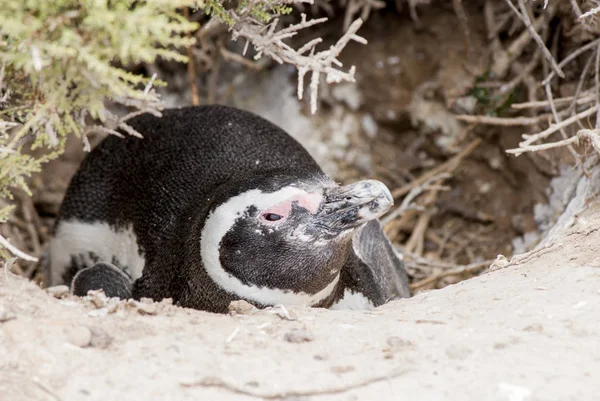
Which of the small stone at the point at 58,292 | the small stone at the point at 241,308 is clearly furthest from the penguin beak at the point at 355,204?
the small stone at the point at 58,292

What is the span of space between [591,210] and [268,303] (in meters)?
1.53

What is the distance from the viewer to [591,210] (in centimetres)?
347

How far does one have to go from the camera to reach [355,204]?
288cm

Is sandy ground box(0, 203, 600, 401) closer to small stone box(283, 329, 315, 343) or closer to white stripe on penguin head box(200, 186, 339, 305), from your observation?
small stone box(283, 329, 315, 343)

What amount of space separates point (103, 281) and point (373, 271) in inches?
50.5

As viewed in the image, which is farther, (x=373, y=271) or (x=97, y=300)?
(x=373, y=271)

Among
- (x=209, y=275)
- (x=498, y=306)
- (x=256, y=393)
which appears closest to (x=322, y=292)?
(x=209, y=275)

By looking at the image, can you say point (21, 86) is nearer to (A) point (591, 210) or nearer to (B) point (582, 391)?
(B) point (582, 391)

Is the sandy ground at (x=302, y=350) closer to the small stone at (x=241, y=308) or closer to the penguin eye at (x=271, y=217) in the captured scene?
the small stone at (x=241, y=308)

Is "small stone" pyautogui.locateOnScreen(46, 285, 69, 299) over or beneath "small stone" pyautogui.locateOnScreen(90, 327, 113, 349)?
beneath

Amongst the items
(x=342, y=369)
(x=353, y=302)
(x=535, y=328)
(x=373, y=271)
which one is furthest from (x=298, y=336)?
(x=373, y=271)

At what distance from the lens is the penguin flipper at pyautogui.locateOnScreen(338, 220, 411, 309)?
11.6 ft

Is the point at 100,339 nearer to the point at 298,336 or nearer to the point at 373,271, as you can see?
the point at 298,336

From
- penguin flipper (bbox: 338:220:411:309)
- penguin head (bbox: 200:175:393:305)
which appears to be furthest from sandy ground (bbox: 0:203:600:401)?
penguin flipper (bbox: 338:220:411:309)
